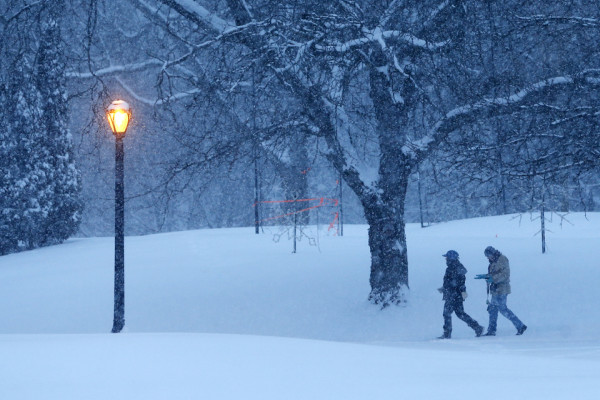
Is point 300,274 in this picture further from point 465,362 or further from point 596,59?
point 465,362

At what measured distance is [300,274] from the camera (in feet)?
54.0

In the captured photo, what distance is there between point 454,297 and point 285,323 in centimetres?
311

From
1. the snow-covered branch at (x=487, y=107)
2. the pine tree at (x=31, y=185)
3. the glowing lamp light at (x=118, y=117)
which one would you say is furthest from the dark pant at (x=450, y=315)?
the pine tree at (x=31, y=185)

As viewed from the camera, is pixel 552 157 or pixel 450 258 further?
pixel 450 258

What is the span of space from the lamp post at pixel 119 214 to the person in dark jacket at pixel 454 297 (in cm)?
507

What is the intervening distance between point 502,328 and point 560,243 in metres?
8.11

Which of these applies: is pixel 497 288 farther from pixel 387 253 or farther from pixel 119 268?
pixel 119 268

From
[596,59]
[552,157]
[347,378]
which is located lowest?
[347,378]

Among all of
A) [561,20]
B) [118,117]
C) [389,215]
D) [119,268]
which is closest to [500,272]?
[389,215]

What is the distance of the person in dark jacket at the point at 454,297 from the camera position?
11743 mm

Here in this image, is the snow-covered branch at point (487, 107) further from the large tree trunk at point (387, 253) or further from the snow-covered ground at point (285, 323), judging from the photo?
the snow-covered ground at point (285, 323)

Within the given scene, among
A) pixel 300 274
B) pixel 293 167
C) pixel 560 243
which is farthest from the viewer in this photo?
pixel 560 243

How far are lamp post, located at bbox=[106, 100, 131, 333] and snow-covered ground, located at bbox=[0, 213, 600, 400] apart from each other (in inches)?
34.4

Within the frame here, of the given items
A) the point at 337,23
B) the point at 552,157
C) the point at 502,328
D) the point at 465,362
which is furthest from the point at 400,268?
the point at 465,362
